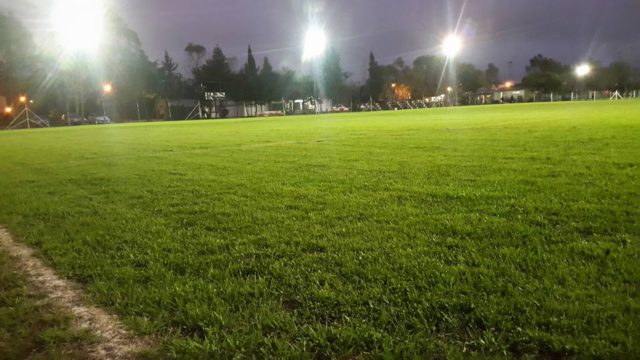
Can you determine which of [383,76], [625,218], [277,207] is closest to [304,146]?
[277,207]

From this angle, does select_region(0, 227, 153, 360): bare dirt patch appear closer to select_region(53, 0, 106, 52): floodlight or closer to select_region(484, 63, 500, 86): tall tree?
select_region(53, 0, 106, 52): floodlight

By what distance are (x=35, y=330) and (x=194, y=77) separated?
93822 millimetres

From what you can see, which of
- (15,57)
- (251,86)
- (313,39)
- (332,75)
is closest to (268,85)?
(251,86)

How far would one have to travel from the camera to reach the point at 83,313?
3.24m

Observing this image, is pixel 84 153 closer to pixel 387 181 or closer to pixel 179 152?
pixel 179 152

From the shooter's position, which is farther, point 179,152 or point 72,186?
point 179,152

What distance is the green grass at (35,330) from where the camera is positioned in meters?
2.72

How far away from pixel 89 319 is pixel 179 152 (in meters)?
10.9

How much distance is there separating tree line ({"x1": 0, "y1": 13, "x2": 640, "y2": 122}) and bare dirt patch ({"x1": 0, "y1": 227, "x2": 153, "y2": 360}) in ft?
210

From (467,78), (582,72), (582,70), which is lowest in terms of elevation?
(582,72)

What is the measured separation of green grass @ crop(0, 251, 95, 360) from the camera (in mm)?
2723

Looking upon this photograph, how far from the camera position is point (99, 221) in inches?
222

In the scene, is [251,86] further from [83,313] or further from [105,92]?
[83,313]

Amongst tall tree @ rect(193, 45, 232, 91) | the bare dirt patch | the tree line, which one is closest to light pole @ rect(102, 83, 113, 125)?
the tree line
